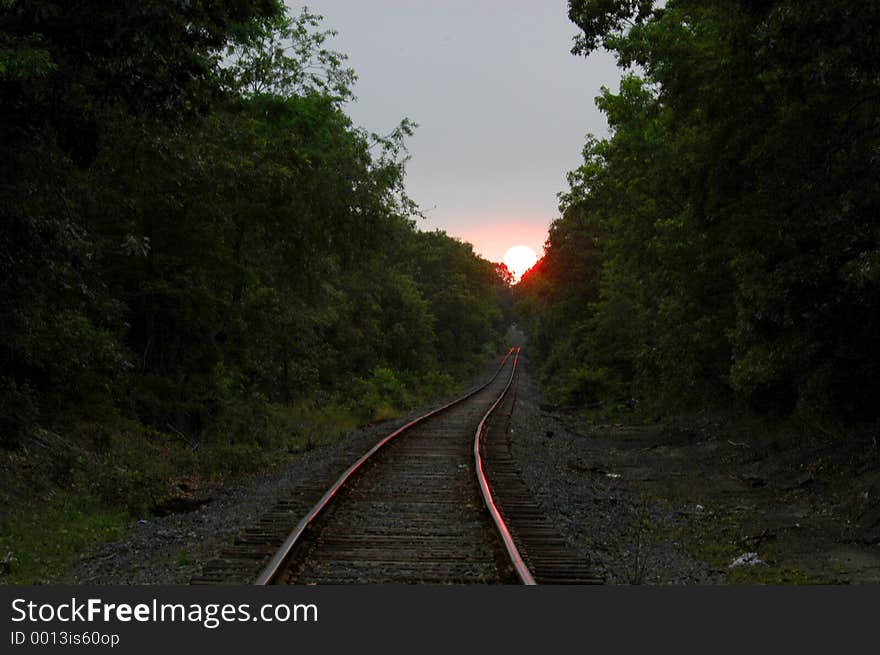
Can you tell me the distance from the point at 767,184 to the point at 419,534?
637 centimetres

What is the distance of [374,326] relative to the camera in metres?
45.9

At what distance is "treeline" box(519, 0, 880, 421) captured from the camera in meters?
7.76

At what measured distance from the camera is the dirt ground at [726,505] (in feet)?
25.0

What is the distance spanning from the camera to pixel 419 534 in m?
7.77

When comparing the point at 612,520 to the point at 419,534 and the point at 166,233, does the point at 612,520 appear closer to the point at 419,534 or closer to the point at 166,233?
the point at 419,534

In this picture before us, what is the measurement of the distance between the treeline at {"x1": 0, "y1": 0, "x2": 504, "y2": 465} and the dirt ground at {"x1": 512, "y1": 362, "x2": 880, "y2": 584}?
7294 mm

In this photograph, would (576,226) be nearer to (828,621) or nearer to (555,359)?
(555,359)

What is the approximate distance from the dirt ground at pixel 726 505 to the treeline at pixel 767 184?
1002 millimetres

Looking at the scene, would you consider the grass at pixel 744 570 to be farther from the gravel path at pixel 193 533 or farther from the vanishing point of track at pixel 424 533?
the gravel path at pixel 193 533

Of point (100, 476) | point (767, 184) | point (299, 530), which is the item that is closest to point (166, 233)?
point (100, 476)

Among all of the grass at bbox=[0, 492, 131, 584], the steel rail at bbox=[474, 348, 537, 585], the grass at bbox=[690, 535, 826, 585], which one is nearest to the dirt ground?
the grass at bbox=[690, 535, 826, 585]

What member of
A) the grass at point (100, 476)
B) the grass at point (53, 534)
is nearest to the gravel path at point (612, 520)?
the grass at point (100, 476)

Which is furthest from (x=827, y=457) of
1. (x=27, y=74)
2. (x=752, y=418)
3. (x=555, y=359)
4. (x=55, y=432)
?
(x=555, y=359)

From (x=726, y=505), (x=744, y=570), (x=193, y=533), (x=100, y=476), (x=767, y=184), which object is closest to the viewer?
(x=744, y=570)
